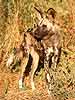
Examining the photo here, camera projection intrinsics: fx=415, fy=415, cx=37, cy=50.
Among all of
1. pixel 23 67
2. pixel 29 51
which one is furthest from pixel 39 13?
pixel 23 67

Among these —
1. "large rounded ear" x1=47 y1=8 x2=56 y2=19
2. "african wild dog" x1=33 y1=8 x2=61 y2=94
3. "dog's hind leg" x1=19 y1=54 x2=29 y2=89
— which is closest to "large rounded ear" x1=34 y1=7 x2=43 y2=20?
"african wild dog" x1=33 y1=8 x2=61 y2=94

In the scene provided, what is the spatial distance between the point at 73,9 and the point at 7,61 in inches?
70.6

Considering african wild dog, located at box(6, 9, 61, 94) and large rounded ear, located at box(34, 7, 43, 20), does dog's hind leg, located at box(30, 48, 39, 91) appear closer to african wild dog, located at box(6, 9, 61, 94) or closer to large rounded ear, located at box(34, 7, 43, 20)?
african wild dog, located at box(6, 9, 61, 94)

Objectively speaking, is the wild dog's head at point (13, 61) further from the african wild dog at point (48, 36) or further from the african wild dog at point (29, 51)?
the african wild dog at point (48, 36)

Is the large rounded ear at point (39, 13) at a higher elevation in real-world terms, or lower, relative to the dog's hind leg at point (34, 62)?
higher

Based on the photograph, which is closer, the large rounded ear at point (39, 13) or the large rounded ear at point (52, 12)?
the large rounded ear at point (39, 13)

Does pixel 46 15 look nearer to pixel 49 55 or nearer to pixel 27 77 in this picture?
pixel 49 55

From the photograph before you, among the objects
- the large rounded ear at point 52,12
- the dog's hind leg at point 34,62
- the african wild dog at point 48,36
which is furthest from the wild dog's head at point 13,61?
the large rounded ear at point 52,12

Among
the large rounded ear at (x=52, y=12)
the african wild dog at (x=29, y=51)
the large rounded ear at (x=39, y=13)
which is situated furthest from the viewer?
the large rounded ear at (x=52, y=12)

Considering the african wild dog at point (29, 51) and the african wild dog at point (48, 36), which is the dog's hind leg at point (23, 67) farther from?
the african wild dog at point (48, 36)

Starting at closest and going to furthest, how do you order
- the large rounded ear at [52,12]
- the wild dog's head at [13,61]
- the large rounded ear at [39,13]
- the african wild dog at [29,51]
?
the african wild dog at [29,51]
the large rounded ear at [39,13]
the large rounded ear at [52,12]
the wild dog's head at [13,61]

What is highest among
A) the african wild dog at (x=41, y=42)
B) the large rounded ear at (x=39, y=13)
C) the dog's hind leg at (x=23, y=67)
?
the large rounded ear at (x=39, y=13)

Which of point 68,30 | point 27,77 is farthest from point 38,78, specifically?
point 68,30

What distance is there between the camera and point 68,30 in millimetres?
8203
